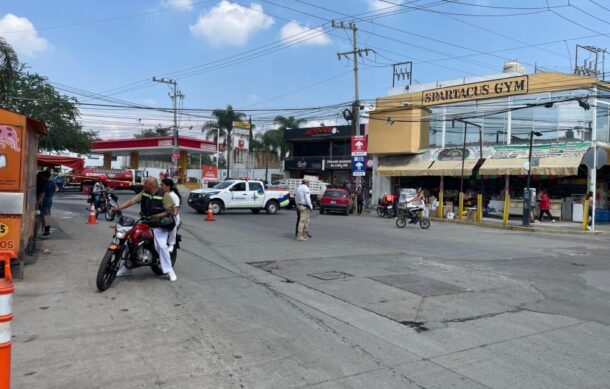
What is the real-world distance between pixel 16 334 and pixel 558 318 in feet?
21.7

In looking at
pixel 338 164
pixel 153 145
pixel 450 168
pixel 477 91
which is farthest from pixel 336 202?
pixel 153 145

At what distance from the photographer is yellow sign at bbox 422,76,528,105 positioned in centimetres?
2872

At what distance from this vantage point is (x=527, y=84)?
2814 cm

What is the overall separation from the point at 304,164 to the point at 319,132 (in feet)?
11.5

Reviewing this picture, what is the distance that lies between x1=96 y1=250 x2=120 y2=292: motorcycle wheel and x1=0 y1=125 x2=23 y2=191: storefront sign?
2.23 meters

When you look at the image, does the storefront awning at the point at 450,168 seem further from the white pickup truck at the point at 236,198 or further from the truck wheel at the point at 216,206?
the truck wheel at the point at 216,206

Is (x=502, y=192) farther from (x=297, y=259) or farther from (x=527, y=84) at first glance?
(x=297, y=259)

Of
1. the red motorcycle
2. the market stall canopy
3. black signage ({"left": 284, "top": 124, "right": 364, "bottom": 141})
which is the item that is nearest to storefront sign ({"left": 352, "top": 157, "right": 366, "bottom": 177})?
black signage ({"left": 284, "top": 124, "right": 364, "bottom": 141})

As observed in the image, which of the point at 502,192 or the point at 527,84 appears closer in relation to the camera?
the point at 527,84

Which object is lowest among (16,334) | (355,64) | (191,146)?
(16,334)

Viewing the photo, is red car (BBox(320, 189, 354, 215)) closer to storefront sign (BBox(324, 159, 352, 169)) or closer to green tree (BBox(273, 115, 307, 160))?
storefront sign (BBox(324, 159, 352, 169))

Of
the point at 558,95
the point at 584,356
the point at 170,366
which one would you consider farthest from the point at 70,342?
the point at 558,95

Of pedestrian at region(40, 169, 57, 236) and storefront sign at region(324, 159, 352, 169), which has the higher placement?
storefront sign at region(324, 159, 352, 169)

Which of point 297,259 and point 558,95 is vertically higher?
point 558,95
